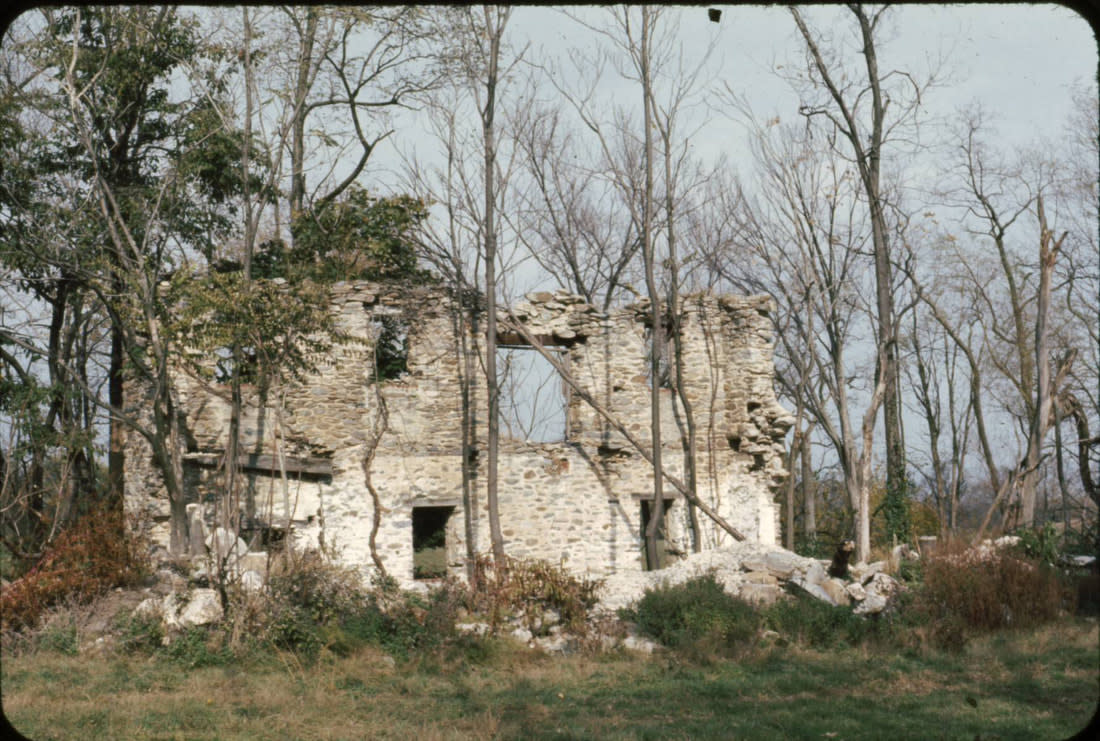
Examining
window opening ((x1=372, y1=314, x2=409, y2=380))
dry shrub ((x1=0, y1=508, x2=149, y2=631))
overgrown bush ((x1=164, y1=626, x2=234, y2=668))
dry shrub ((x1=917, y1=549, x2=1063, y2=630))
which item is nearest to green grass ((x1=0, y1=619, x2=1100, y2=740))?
overgrown bush ((x1=164, y1=626, x2=234, y2=668))

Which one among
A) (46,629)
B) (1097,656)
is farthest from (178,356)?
(1097,656)

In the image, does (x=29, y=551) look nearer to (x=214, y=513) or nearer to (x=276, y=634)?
(x=214, y=513)

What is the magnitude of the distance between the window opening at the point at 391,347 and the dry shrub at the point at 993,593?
857 centimetres

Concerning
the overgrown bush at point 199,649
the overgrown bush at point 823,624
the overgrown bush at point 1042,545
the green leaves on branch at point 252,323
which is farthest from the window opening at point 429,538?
the overgrown bush at point 1042,545

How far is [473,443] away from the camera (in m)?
15.5

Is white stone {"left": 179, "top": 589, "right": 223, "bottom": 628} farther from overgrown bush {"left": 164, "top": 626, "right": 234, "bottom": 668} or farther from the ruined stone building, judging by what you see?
the ruined stone building

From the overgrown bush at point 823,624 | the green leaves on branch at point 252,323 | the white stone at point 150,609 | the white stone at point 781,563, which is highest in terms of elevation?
the green leaves on branch at point 252,323

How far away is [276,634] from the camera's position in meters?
10.4

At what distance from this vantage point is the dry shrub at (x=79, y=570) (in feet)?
35.9

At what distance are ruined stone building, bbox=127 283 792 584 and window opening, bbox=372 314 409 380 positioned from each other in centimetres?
3

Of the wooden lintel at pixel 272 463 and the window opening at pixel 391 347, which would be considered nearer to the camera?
the wooden lintel at pixel 272 463

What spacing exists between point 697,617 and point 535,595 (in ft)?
7.41

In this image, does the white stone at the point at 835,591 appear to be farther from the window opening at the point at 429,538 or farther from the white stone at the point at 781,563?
the window opening at the point at 429,538

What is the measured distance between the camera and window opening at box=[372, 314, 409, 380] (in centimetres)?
1545
